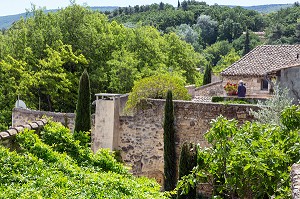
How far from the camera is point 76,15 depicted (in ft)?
134

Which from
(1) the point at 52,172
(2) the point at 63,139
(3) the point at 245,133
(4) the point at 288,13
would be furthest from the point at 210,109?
(4) the point at 288,13

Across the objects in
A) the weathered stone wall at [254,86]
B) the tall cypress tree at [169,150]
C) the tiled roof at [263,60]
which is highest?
the tiled roof at [263,60]

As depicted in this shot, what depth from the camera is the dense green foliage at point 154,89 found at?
68.0 feet

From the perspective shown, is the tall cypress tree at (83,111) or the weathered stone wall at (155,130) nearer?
the weathered stone wall at (155,130)

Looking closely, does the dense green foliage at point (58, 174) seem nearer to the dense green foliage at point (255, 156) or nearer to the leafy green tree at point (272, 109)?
the dense green foliage at point (255, 156)

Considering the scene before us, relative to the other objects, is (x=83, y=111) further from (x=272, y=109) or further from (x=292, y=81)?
(x=272, y=109)

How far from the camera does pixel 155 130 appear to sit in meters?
20.8

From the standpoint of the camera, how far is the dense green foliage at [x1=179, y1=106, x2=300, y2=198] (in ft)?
35.8

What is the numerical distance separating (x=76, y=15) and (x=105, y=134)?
21334mm

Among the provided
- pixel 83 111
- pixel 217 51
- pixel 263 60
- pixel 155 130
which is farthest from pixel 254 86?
pixel 217 51

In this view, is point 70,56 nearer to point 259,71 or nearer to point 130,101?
point 259,71

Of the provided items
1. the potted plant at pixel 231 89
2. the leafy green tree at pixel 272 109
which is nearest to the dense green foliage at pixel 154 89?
the leafy green tree at pixel 272 109

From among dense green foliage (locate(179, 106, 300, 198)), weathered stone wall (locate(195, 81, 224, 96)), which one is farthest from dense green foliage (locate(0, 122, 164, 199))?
weathered stone wall (locate(195, 81, 224, 96))

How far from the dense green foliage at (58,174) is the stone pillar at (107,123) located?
379 inches
